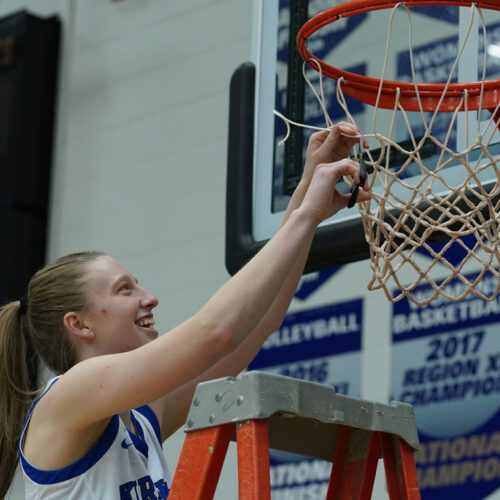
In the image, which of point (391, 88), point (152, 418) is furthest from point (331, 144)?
point (152, 418)

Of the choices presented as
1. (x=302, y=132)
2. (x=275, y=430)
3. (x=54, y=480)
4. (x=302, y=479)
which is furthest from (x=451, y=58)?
(x=302, y=479)

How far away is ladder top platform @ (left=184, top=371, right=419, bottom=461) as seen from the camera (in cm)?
163

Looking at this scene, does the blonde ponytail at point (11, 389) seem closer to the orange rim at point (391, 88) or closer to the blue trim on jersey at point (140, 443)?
the blue trim on jersey at point (140, 443)

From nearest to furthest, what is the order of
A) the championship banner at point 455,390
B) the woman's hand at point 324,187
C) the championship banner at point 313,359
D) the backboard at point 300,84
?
the woman's hand at point 324,187, the backboard at point 300,84, the championship banner at point 455,390, the championship banner at point 313,359

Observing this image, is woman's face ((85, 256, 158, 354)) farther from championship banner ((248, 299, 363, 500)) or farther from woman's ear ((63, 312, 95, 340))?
championship banner ((248, 299, 363, 500))

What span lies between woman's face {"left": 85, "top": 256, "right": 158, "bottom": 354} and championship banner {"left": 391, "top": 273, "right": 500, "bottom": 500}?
1.77 meters

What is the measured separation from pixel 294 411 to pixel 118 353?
0.39 meters

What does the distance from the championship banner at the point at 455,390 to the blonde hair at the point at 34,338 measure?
1776 mm

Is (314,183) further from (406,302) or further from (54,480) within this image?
(406,302)

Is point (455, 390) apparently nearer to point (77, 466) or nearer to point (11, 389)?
point (11, 389)

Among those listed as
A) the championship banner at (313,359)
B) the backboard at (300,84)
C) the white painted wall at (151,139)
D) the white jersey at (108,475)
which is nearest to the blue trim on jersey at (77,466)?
the white jersey at (108,475)

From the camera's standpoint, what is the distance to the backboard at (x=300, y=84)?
2506 mm

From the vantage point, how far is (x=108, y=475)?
6.00 ft

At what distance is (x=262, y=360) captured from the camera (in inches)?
167
